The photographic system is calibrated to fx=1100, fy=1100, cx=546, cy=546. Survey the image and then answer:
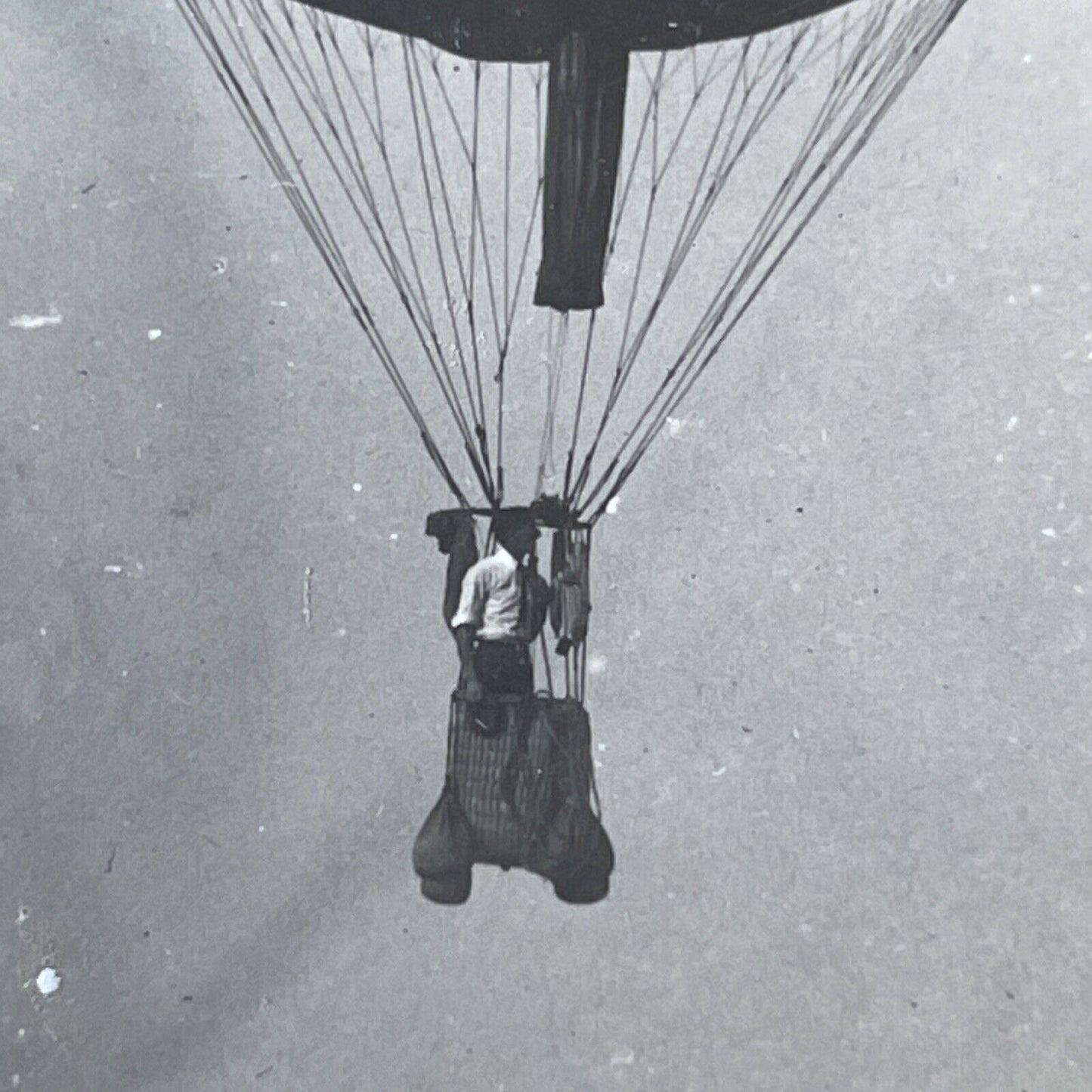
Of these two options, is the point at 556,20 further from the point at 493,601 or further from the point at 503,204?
the point at 493,601

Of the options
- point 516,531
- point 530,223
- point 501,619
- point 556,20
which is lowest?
point 501,619

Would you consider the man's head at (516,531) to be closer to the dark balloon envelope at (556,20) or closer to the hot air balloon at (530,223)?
the hot air balloon at (530,223)

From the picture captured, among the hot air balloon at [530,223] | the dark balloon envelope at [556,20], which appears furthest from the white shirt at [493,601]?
the dark balloon envelope at [556,20]

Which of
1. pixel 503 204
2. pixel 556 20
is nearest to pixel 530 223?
pixel 503 204

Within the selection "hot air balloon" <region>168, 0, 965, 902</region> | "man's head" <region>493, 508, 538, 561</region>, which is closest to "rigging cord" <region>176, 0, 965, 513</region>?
"hot air balloon" <region>168, 0, 965, 902</region>

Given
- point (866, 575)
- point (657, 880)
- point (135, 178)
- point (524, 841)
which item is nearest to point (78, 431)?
point (135, 178)

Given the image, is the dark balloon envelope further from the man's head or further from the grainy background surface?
the man's head

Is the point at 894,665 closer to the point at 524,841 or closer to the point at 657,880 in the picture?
the point at 657,880
